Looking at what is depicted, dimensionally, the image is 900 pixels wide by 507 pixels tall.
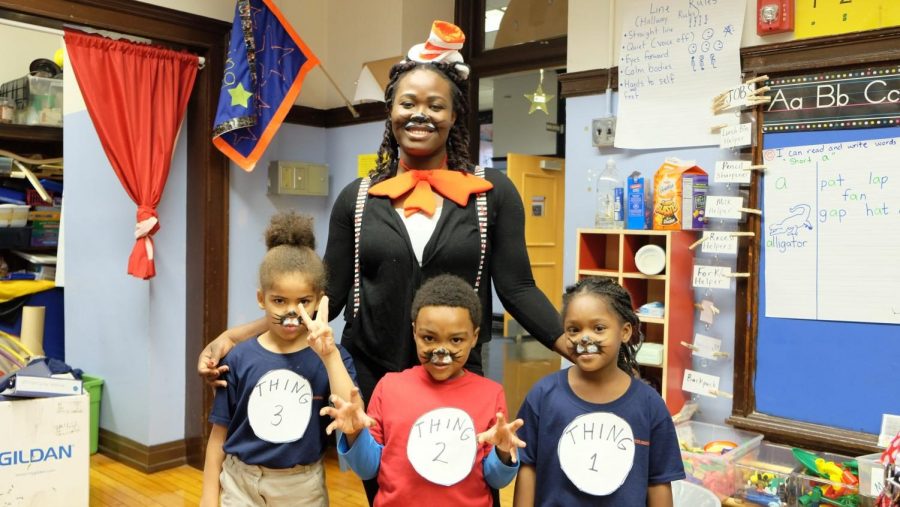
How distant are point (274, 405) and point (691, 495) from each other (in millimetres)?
1257

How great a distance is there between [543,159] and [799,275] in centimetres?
345

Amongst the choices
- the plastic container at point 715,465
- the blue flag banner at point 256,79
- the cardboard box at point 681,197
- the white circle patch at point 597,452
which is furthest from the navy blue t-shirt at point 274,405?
the blue flag banner at point 256,79

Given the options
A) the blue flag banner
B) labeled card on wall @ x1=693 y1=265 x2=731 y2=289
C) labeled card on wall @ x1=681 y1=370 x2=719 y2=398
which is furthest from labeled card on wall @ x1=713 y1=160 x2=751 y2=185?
the blue flag banner

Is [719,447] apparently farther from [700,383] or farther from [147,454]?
[147,454]

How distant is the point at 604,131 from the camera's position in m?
2.98

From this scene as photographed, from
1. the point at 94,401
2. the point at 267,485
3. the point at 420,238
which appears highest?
the point at 420,238

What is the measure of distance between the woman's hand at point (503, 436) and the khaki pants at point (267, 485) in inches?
19.7

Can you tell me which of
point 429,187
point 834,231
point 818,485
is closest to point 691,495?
point 818,485

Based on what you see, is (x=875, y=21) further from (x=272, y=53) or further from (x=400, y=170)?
(x=272, y=53)

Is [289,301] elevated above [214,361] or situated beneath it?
elevated above

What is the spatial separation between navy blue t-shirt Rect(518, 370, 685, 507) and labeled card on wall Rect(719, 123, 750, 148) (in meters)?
1.47

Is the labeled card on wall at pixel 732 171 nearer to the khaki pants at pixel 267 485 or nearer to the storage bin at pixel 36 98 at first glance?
the khaki pants at pixel 267 485

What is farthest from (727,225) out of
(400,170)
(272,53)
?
(272,53)

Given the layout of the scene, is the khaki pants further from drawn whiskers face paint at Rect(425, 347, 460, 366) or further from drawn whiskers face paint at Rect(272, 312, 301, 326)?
drawn whiskers face paint at Rect(425, 347, 460, 366)
